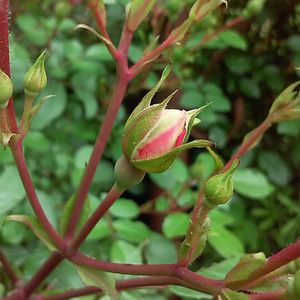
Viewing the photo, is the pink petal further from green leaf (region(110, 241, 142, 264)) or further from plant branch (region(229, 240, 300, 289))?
green leaf (region(110, 241, 142, 264))

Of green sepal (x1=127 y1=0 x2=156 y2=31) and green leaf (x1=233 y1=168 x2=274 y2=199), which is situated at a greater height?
green sepal (x1=127 y1=0 x2=156 y2=31)

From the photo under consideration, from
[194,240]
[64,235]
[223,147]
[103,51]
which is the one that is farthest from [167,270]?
[223,147]

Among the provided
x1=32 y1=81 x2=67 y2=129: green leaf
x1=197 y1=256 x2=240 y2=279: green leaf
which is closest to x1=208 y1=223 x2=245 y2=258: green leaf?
x1=197 y1=256 x2=240 y2=279: green leaf

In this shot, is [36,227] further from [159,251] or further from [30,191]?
[159,251]

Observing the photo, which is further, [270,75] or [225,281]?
[270,75]

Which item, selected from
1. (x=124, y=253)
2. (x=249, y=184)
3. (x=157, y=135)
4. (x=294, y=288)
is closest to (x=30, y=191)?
(x=157, y=135)

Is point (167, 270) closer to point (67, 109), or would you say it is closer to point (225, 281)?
point (225, 281)
